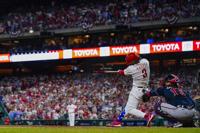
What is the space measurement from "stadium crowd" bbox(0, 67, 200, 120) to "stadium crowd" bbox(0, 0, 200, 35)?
3.89 meters

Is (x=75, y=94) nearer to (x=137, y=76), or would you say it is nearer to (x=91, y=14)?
(x=91, y=14)

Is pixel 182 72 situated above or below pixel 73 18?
below

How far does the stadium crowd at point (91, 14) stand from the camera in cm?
3316

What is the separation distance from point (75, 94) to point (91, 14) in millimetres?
6873

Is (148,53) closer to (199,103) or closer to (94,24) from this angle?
(94,24)

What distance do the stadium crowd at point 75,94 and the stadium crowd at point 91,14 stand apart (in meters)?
3.89

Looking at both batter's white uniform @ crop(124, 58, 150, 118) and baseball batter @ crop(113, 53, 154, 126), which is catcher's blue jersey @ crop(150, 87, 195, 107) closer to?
baseball batter @ crop(113, 53, 154, 126)

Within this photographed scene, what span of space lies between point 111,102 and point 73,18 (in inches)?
364

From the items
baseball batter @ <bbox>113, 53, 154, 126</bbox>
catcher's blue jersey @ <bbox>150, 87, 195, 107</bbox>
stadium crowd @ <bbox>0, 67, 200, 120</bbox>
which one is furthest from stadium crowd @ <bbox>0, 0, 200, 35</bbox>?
catcher's blue jersey @ <bbox>150, 87, 195, 107</bbox>

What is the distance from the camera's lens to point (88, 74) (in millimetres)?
35969

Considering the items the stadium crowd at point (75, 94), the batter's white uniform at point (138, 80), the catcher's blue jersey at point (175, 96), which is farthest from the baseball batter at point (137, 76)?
the stadium crowd at point (75, 94)

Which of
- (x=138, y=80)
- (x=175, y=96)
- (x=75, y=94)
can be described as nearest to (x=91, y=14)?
(x=75, y=94)

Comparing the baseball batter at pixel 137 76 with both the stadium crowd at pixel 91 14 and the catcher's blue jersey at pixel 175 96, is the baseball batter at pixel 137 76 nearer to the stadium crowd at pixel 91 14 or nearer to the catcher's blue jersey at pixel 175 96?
the catcher's blue jersey at pixel 175 96

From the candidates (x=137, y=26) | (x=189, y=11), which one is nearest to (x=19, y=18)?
(x=137, y=26)
